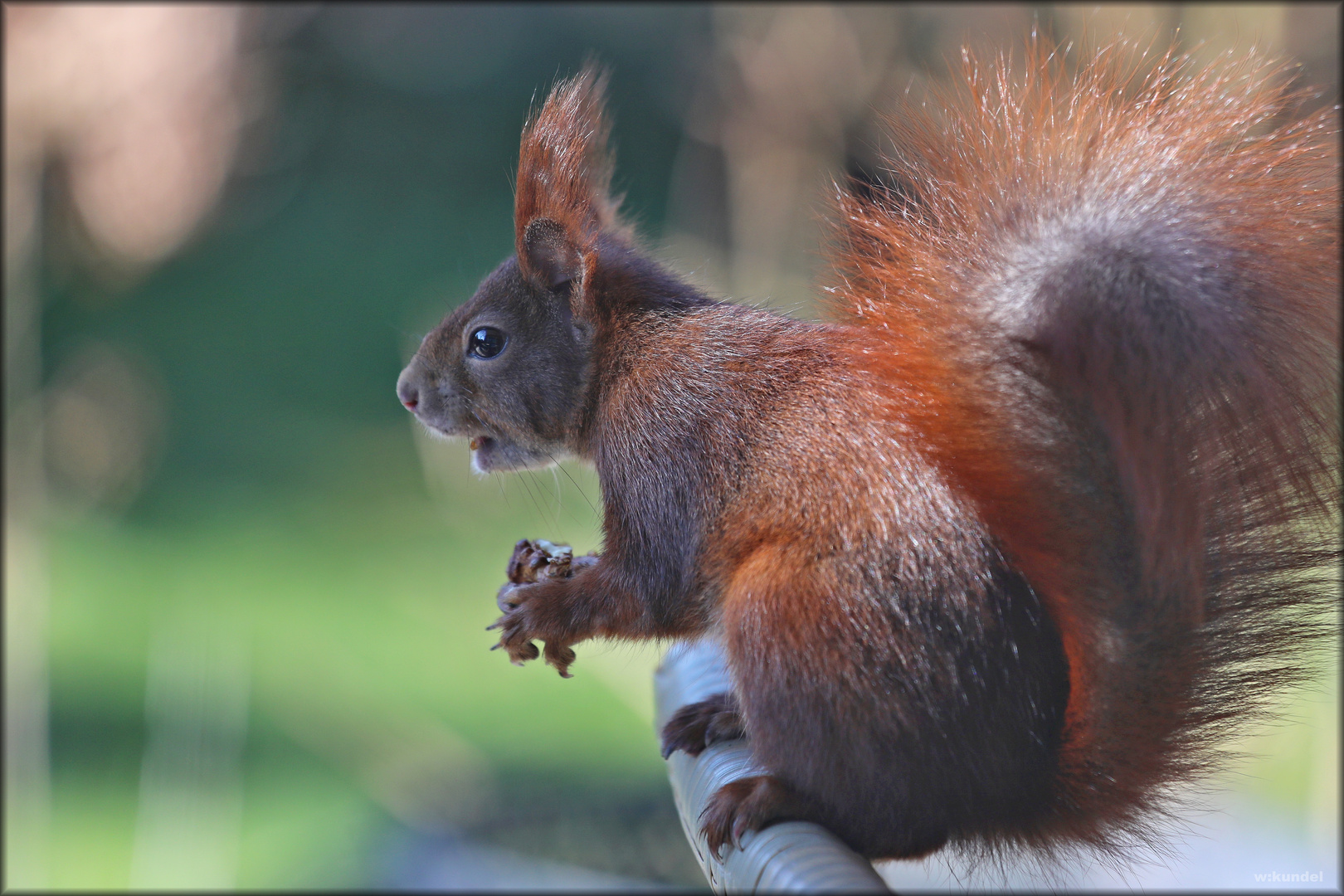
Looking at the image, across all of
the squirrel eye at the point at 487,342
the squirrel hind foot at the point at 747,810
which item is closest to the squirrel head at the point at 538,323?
the squirrel eye at the point at 487,342

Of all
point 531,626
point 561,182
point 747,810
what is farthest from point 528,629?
point 561,182

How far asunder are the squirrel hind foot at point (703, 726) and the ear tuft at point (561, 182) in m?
0.40

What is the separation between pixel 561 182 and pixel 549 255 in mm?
83

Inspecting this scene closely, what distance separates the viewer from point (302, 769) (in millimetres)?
2668

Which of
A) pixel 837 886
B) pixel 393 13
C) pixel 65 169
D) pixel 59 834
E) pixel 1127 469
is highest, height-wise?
pixel 393 13

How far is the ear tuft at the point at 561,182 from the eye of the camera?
967 millimetres

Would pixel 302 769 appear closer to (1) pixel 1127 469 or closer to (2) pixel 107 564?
(2) pixel 107 564

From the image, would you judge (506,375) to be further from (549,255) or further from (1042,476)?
(1042,476)

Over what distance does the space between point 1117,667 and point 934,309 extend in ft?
0.83

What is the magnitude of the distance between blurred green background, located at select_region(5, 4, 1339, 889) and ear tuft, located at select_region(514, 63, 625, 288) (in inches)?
22.2

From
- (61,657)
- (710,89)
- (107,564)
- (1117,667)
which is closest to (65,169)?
(107,564)

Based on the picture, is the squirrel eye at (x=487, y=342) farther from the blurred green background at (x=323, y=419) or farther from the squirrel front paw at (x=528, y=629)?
the blurred green background at (x=323, y=419)

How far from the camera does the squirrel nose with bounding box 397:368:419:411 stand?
1127 millimetres

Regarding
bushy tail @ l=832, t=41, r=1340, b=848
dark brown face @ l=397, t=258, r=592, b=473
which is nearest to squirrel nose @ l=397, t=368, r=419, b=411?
dark brown face @ l=397, t=258, r=592, b=473
